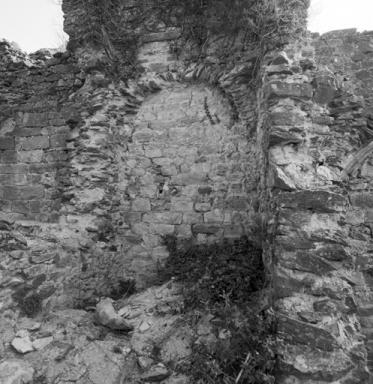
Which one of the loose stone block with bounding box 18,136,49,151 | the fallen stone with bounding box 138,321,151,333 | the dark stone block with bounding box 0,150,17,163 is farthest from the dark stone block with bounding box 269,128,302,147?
the dark stone block with bounding box 0,150,17,163

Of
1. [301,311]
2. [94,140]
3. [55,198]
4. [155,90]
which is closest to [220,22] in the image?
[155,90]

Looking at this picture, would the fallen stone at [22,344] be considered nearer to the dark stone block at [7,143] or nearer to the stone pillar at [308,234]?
the stone pillar at [308,234]

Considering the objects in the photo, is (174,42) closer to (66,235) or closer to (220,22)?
(220,22)

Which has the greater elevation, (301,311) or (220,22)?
(220,22)

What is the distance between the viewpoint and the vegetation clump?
2320mm

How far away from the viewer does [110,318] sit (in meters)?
3.21

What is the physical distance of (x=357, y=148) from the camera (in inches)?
146

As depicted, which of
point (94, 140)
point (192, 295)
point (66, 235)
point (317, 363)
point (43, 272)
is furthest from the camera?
point (94, 140)

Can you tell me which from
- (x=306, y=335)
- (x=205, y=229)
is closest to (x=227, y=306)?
(x=306, y=335)

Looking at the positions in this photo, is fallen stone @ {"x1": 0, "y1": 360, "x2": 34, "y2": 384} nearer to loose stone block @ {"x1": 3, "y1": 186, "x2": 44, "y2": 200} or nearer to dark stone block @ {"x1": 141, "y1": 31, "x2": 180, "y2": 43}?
loose stone block @ {"x1": 3, "y1": 186, "x2": 44, "y2": 200}

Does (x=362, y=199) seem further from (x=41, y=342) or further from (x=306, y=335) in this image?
(x=41, y=342)

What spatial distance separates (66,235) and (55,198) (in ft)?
2.38

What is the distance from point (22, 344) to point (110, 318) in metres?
0.80

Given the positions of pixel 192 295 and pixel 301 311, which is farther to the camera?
pixel 192 295
